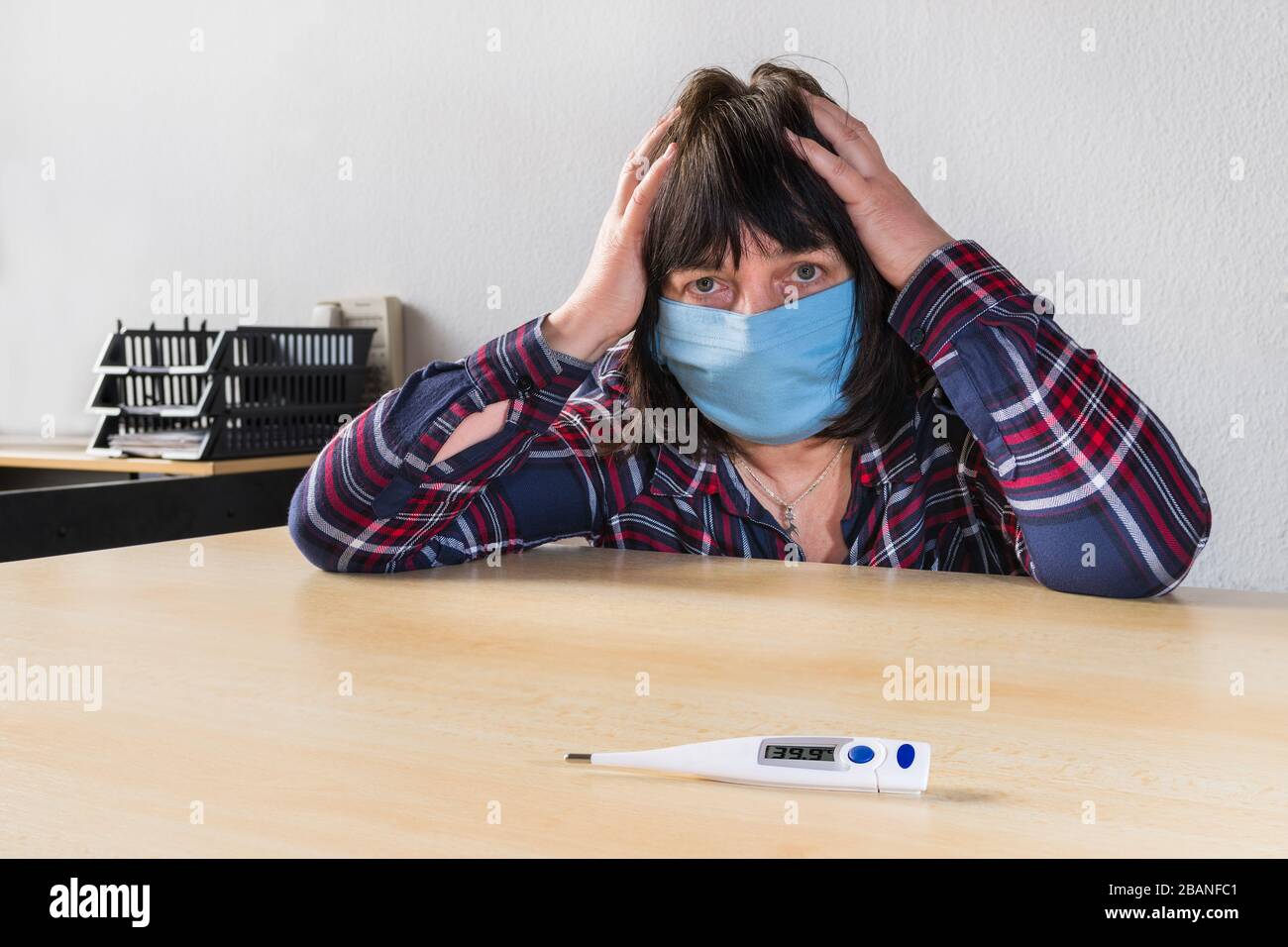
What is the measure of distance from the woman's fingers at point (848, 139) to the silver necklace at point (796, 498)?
0.31 metres

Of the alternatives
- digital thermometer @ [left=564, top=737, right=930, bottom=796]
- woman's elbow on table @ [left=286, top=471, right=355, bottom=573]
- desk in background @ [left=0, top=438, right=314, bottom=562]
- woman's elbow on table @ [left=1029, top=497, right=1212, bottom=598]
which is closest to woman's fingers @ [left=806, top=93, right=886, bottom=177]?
woman's elbow on table @ [left=1029, top=497, right=1212, bottom=598]

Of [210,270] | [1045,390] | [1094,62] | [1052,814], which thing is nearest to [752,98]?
[1045,390]

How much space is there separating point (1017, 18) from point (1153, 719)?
1412mm

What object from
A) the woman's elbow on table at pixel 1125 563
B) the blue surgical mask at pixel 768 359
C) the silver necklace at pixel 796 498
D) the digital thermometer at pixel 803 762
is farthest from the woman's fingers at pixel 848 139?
the digital thermometer at pixel 803 762

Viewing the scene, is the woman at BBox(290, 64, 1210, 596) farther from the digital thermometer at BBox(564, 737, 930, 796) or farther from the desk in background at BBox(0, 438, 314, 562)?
the desk in background at BBox(0, 438, 314, 562)

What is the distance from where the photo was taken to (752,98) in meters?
A: 1.25

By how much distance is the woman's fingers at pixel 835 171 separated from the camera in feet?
3.87

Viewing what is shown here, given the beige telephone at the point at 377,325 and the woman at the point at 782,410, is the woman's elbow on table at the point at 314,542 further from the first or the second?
the beige telephone at the point at 377,325

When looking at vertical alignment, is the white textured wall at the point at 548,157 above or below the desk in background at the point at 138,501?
above

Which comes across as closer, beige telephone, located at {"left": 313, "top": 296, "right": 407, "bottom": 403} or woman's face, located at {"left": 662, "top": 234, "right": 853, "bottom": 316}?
woman's face, located at {"left": 662, "top": 234, "right": 853, "bottom": 316}

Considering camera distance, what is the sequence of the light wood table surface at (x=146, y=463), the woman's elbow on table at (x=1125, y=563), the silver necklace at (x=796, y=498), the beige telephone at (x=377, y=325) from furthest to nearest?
1. the beige telephone at (x=377, y=325)
2. the light wood table surface at (x=146, y=463)
3. the silver necklace at (x=796, y=498)
4. the woman's elbow on table at (x=1125, y=563)

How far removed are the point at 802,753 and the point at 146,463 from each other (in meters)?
2.06

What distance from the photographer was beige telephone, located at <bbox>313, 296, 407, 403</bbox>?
97.7 inches
